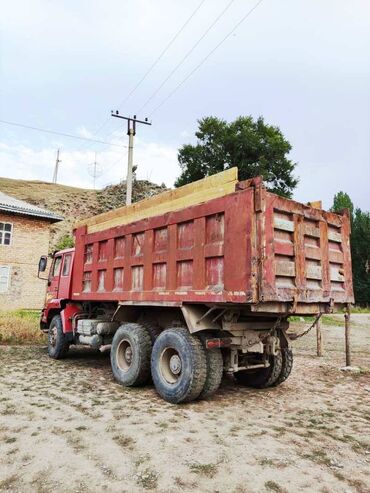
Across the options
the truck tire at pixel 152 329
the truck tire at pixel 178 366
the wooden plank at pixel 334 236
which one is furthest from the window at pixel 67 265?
the wooden plank at pixel 334 236

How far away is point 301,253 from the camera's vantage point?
529 centimetres

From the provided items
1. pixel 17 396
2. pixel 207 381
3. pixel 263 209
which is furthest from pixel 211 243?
pixel 17 396

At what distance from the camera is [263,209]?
15.8ft

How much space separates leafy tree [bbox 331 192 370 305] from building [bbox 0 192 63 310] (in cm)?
3439

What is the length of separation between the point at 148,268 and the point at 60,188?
5206 cm

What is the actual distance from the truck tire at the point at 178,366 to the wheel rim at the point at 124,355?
0.90 m

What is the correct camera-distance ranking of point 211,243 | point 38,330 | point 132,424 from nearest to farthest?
point 132,424, point 211,243, point 38,330

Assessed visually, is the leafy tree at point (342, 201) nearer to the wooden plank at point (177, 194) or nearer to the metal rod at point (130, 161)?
the metal rod at point (130, 161)

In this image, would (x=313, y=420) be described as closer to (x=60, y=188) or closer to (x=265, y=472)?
(x=265, y=472)

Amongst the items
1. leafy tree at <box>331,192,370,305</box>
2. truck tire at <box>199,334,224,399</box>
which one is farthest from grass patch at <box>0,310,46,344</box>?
leafy tree at <box>331,192,370,305</box>

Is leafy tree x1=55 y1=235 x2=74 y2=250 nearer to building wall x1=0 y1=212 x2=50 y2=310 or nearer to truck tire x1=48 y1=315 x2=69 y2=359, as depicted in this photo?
building wall x1=0 y1=212 x2=50 y2=310

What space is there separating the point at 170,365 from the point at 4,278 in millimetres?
18105

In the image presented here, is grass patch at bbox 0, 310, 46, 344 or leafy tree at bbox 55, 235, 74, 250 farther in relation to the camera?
leafy tree at bbox 55, 235, 74, 250

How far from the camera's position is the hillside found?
1759 inches
